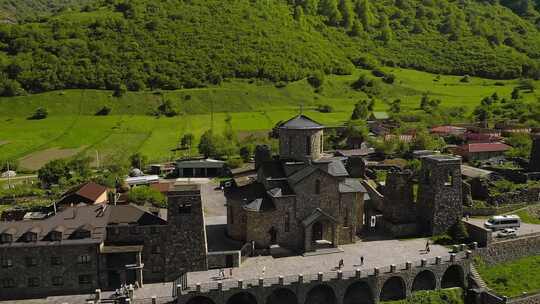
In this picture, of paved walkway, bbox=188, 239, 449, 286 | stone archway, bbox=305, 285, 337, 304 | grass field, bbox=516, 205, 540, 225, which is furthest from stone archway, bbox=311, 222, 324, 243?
grass field, bbox=516, 205, 540, 225

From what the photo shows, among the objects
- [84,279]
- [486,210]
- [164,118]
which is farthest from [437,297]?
[164,118]

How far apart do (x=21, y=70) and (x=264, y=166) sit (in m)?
98.6

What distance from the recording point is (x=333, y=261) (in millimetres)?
40844

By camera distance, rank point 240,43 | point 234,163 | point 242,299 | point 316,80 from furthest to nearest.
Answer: point 240,43
point 316,80
point 234,163
point 242,299

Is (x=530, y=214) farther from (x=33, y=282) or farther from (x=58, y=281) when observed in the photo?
(x=33, y=282)

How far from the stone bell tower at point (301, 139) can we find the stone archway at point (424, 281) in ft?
45.4

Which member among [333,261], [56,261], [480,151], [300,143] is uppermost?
[300,143]

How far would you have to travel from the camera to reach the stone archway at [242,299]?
123 ft

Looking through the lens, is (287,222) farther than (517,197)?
No

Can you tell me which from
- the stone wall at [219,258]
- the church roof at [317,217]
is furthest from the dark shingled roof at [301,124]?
the stone wall at [219,258]

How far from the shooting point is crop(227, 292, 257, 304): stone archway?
3734 centimetres

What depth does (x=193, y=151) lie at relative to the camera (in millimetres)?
89812

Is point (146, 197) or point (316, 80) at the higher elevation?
point (316, 80)

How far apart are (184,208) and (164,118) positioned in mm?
73056
